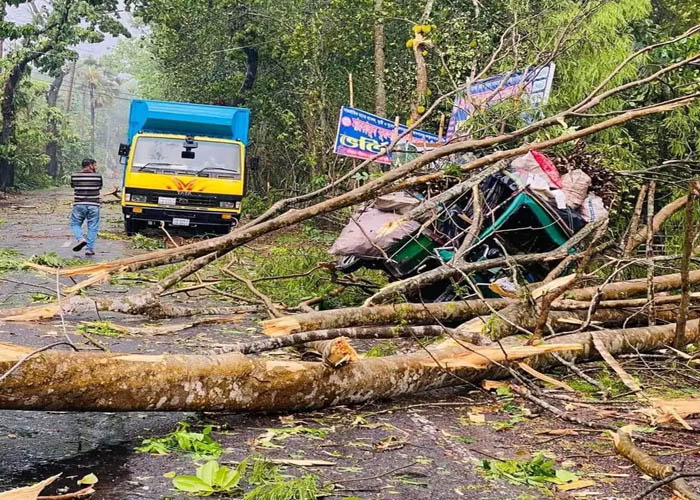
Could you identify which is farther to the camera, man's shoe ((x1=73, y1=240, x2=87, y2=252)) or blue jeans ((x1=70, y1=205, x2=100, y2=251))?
blue jeans ((x1=70, y1=205, x2=100, y2=251))

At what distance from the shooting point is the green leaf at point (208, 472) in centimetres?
331

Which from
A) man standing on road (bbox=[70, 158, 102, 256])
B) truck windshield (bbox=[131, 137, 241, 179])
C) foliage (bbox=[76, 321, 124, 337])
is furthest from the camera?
truck windshield (bbox=[131, 137, 241, 179])

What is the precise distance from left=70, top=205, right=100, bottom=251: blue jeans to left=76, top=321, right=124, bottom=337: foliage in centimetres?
626

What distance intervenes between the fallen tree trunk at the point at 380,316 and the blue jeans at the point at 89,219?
25.3ft

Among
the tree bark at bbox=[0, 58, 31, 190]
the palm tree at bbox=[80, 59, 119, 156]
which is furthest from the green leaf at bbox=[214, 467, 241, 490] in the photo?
the palm tree at bbox=[80, 59, 119, 156]

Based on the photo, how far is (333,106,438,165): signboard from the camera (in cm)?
1064

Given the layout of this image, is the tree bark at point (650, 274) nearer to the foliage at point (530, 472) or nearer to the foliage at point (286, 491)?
the foliage at point (530, 472)

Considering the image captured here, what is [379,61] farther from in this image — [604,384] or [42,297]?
[604,384]

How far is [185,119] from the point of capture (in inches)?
623

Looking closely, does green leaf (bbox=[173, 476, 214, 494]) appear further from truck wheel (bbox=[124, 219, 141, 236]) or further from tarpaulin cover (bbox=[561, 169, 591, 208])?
truck wheel (bbox=[124, 219, 141, 236])

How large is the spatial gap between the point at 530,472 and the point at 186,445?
171 centimetres

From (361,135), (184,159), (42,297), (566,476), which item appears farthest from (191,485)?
(184,159)

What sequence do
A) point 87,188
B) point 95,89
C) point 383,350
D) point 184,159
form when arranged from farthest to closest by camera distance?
1. point 95,89
2. point 184,159
3. point 87,188
4. point 383,350

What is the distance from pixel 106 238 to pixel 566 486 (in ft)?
44.2
